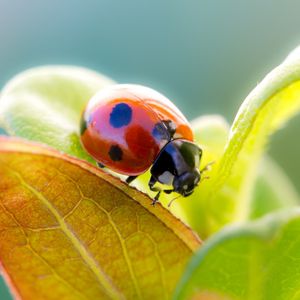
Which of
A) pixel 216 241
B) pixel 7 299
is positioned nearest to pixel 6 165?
pixel 216 241

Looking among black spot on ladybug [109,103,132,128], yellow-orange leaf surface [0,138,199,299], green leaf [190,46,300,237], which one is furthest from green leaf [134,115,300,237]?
yellow-orange leaf surface [0,138,199,299]

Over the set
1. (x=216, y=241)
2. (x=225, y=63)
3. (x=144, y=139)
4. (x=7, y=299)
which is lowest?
(x=7, y=299)

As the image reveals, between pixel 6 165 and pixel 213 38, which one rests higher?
pixel 6 165

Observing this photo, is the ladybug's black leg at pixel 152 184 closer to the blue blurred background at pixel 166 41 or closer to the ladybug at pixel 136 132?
the ladybug at pixel 136 132

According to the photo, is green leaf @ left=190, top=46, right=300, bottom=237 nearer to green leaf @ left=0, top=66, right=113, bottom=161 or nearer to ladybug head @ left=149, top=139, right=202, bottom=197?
ladybug head @ left=149, top=139, right=202, bottom=197

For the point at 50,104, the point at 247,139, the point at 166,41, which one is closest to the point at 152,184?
the point at 50,104

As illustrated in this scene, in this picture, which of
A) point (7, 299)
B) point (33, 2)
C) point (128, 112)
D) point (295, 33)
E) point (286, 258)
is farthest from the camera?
point (33, 2)

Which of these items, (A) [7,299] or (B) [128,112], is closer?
(B) [128,112]

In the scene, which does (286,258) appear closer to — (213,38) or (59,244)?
(59,244)
